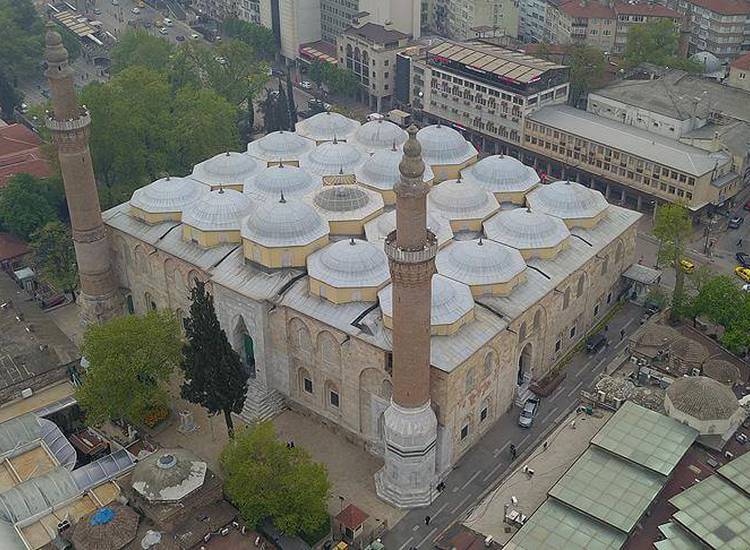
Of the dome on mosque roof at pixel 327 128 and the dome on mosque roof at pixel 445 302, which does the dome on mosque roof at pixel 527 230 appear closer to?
the dome on mosque roof at pixel 445 302

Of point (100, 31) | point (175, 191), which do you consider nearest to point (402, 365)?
point (175, 191)

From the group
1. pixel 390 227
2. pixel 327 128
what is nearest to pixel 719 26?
pixel 327 128

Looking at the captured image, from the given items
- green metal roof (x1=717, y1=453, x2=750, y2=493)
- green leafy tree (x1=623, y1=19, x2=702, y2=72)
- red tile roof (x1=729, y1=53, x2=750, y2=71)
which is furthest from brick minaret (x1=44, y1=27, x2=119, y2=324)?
red tile roof (x1=729, y1=53, x2=750, y2=71)

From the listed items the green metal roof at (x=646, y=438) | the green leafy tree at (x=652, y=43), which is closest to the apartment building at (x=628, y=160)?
the green leafy tree at (x=652, y=43)

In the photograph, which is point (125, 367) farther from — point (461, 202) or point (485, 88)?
point (485, 88)

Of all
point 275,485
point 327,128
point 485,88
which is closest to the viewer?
point 275,485

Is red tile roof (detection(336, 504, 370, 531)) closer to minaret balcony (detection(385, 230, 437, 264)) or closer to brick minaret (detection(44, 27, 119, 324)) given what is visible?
minaret balcony (detection(385, 230, 437, 264))
